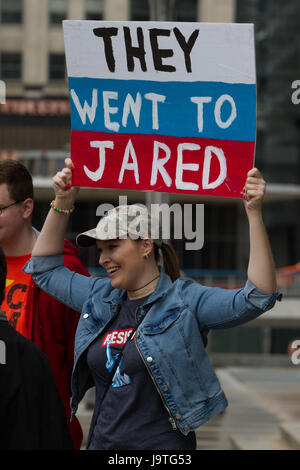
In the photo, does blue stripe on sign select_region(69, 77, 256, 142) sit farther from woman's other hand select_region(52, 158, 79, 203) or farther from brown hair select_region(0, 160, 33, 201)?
brown hair select_region(0, 160, 33, 201)

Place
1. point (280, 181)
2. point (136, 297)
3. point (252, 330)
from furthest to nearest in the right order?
point (280, 181), point (252, 330), point (136, 297)

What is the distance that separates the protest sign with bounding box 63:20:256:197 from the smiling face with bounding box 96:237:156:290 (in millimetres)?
436

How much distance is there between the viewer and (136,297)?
12.6 feet

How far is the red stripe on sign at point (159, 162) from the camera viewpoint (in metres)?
4.00

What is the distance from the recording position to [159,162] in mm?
4133

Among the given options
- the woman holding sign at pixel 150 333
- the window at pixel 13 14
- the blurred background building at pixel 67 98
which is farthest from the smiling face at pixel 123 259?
the window at pixel 13 14

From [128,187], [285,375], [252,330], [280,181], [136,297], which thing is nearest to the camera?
[136,297]

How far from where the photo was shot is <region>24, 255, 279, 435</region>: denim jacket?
3.55 metres

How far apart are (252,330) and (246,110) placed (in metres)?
20.5

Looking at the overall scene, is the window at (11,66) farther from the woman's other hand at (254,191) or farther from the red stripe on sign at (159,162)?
the woman's other hand at (254,191)

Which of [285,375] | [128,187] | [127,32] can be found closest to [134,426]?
[128,187]

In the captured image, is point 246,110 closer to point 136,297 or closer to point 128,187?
point 128,187

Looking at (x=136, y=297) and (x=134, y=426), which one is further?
(x=136, y=297)

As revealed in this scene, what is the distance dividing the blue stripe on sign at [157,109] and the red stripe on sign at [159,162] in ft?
0.14
